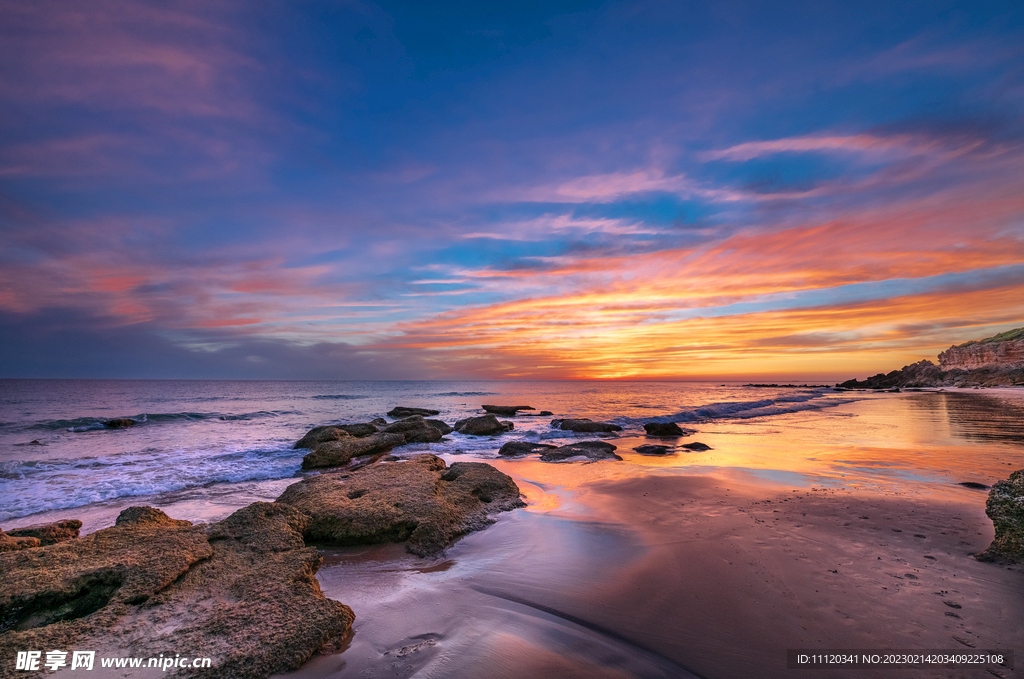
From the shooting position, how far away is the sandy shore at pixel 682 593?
11.2ft

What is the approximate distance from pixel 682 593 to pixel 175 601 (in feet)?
16.9

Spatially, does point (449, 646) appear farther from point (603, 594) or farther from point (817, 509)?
point (817, 509)

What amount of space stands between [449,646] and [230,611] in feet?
6.72

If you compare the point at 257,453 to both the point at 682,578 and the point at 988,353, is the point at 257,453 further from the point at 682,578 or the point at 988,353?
the point at 988,353

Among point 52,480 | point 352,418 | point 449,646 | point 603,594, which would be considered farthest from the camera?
point 352,418

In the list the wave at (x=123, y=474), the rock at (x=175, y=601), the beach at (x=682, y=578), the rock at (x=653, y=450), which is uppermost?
the rock at (x=175, y=601)

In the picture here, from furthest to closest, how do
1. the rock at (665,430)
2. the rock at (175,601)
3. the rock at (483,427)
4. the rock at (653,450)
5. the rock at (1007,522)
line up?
1. the rock at (483,427)
2. the rock at (665,430)
3. the rock at (653,450)
4. the rock at (1007,522)
5. the rock at (175,601)

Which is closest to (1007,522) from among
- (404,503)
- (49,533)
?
(404,503)

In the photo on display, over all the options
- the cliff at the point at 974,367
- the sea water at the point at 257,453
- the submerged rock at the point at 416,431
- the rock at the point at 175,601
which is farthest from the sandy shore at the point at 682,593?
the cliff at the point at 974,367

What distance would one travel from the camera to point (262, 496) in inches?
349

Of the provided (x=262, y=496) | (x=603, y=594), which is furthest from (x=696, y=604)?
(x=262, y=496)

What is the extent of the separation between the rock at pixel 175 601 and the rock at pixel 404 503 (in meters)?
1.18

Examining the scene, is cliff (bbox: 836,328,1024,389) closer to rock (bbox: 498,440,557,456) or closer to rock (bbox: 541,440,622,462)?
rock (bbox: 541,440,622,462)

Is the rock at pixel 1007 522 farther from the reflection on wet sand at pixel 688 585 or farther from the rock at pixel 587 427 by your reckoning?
the rock at pixel 587 427
